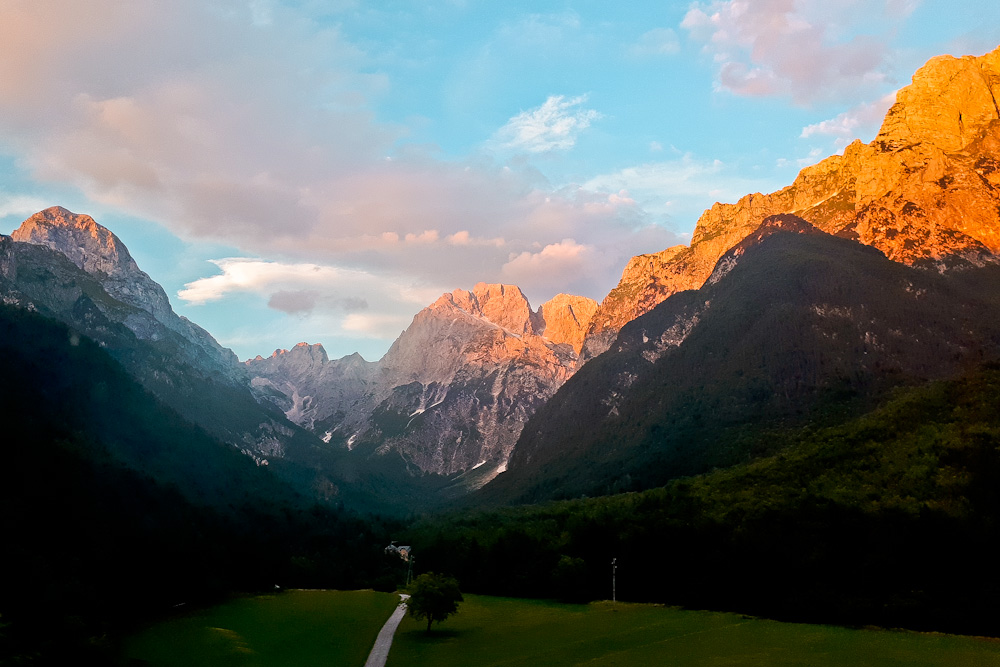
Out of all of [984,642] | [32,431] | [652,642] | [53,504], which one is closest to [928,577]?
[984,642]

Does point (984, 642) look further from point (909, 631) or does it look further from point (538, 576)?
point (538, 576)

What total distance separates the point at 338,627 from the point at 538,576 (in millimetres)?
49978

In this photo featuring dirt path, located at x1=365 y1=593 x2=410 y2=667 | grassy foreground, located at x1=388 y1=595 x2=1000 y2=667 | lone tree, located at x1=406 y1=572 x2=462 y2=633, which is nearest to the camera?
grassy foreground, located at x1=388 y1=595 x2=1000 y2=667

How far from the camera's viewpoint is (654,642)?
81.8 meters

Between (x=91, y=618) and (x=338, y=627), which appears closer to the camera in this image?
(x=91, y=618)

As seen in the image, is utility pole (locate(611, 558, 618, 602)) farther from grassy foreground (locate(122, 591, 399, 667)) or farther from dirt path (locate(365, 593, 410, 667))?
grassy foreground (locate(122, 591, 399, 667))

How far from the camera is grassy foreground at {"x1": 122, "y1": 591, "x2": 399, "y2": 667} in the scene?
84.2 metres

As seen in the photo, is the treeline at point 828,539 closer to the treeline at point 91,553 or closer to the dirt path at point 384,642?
the dirt path at point 384,642

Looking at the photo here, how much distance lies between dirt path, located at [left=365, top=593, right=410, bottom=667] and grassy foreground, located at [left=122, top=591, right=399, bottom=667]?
1011mm

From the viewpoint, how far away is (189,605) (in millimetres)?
124688

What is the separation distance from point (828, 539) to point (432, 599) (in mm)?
57308

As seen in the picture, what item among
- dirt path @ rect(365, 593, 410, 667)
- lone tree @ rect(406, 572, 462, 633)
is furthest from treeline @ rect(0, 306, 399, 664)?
lone tree @ rect(406, 572, 462, 633)

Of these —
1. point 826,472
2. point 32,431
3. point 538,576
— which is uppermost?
point 32,431

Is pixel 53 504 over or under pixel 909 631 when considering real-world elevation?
over
